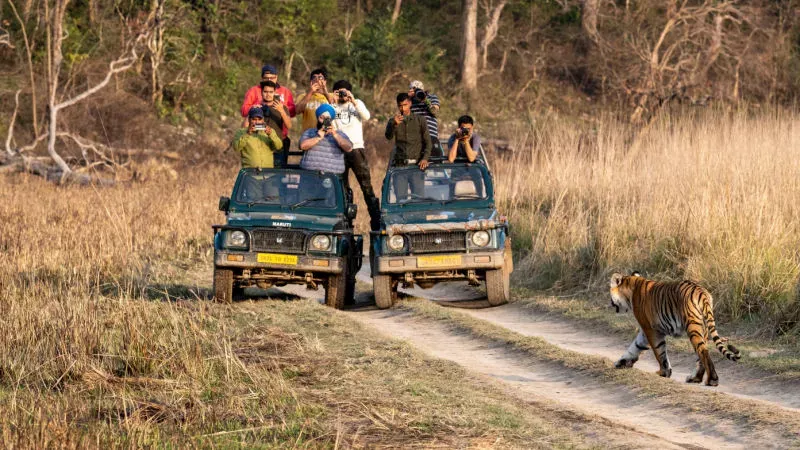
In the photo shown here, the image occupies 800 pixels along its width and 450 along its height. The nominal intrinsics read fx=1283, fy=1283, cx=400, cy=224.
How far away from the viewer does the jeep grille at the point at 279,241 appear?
12.5 meters

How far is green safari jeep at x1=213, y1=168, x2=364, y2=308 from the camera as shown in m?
12.5

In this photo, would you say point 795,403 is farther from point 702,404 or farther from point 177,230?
point 177,230

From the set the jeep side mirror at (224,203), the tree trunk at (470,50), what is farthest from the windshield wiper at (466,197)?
the tree trunk at (470,50)

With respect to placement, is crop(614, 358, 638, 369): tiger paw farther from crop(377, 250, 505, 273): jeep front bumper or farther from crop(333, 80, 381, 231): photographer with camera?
crop(333, 80, 381, 231): photographer with camera

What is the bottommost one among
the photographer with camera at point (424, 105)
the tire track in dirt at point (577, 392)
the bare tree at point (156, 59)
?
the tire track in dirt at point (577, 392)

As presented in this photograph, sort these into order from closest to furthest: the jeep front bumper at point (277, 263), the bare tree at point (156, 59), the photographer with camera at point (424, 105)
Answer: the jeep front bumper at point (277, 263), the photographer with camera at point (424, 105), the bare tree at point (156, 59)

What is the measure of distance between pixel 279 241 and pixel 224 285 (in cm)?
69

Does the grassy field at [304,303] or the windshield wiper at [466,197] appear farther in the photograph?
the windshield wiper at [466,197]

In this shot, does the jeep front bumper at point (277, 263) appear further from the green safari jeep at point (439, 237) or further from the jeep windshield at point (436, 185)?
the jeep windshield at point (436, 185)

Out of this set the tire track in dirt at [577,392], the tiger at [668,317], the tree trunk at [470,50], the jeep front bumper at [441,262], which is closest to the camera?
the tire track in dirt at [577,392]

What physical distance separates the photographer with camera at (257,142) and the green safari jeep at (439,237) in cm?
129

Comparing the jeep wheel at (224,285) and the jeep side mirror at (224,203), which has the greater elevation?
the jeep side mirror at (224,203)

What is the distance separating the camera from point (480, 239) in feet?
41.9

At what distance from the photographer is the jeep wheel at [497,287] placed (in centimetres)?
1304
